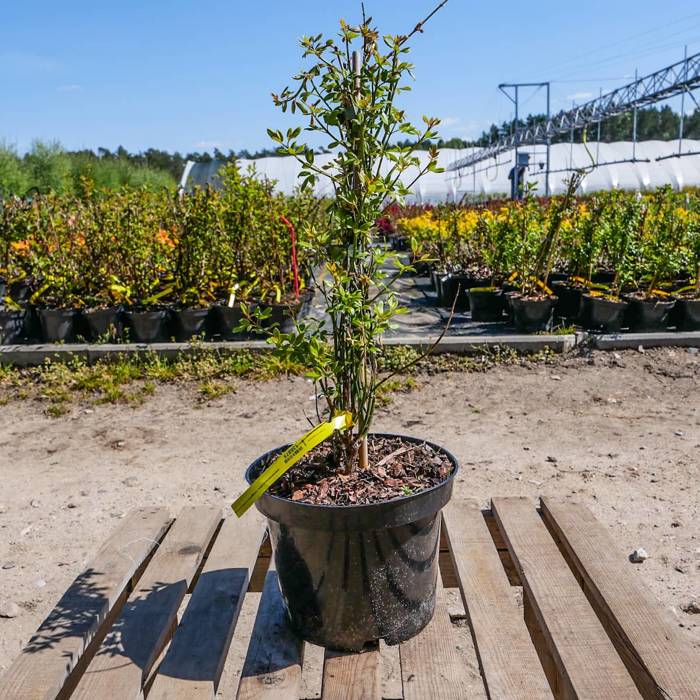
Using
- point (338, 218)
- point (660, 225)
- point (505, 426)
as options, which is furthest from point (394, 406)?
point (660, 225)

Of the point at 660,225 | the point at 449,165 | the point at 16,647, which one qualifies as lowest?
the point at 16,647

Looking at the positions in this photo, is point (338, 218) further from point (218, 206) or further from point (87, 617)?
point (218, 206)

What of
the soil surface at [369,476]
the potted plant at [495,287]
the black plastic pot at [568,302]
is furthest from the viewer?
the potted plant at [495,287]

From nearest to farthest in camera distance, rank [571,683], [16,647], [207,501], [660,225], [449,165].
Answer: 1. [571,683]
2. [16,647]
3. [207,501]
4. [660,225]
5. [449,165]

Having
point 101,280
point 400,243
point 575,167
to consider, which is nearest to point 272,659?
point 101,280

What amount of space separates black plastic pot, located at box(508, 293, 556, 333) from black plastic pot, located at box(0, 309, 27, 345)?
4418 millimetres

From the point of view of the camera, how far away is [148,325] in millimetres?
5754

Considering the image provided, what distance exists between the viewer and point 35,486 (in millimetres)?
3453

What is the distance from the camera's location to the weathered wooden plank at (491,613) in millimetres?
1368

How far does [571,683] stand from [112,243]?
5591 mm

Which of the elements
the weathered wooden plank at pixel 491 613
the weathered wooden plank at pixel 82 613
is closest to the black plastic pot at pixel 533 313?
the weathered wooden plank at pixel 491 613

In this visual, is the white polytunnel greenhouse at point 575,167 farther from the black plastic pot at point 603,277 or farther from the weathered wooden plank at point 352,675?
the weathered wooden plank at point 352,675

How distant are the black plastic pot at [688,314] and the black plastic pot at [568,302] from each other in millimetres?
848

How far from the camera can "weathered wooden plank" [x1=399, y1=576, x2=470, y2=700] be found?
1.36m
